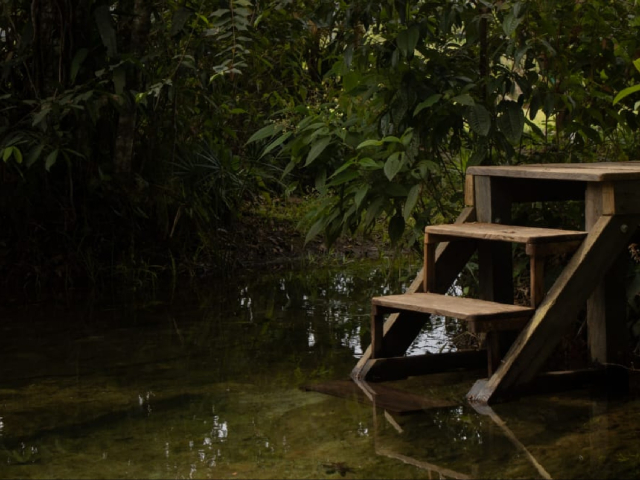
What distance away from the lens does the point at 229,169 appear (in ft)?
28.8

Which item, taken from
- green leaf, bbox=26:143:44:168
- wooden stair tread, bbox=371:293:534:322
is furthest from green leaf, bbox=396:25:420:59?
green leaf, bbox=26:143:44:168

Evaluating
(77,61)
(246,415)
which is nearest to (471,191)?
(246,415)

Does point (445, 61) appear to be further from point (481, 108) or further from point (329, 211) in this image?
point (329, 211)

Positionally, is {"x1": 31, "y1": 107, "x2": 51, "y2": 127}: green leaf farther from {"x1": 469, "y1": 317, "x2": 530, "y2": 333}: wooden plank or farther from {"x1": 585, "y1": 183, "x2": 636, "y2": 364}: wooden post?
{"x1": 585, "y1": 183, "x2": 636, "y2": 364}: wooden post

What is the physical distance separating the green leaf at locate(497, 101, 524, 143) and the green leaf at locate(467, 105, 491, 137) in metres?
0.11

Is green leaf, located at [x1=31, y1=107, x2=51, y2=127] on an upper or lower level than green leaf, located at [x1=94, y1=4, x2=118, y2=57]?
lower

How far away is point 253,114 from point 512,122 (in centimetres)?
460

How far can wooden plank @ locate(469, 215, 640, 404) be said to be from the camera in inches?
172

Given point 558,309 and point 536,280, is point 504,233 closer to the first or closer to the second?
point 536,280

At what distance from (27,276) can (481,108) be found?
390cm

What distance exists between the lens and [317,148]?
5.32 metres

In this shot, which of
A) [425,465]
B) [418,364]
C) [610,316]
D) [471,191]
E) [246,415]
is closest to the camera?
[425,465]

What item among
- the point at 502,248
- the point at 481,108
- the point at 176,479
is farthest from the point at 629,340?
the point at 176,479

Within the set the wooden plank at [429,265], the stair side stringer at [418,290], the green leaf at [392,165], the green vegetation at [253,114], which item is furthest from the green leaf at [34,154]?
the wooden plank at [429,265]
